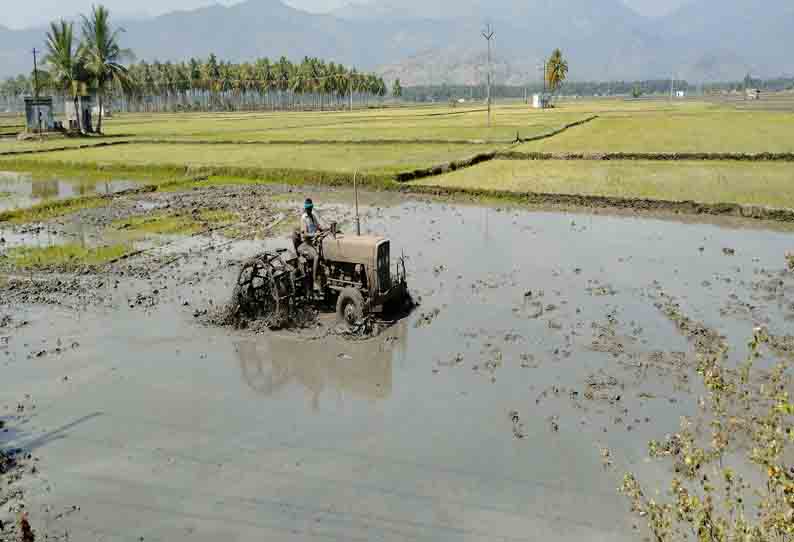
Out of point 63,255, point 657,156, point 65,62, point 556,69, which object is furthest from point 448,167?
point 556,69

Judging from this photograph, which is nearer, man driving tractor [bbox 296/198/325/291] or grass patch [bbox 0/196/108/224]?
man driving tractor [bbox 296/198/325/291]

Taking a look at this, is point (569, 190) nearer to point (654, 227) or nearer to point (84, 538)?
point (654, 227)

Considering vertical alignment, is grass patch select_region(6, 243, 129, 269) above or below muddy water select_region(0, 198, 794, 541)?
above

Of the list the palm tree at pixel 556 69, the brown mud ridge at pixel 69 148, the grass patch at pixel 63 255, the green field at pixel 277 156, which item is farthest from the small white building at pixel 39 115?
the palm tree at pixel 556 69

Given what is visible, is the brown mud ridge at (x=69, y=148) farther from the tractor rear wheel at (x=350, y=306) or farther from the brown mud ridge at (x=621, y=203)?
the tractor rear wheel at (x=350, y=306)

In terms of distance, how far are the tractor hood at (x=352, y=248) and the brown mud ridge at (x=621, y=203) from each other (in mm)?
13755

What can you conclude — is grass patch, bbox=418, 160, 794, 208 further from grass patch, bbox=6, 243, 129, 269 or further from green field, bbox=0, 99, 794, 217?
grass patch, bbox=6, 243, 129, 269

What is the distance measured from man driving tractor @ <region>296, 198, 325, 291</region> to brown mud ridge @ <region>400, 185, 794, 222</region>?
1371cm

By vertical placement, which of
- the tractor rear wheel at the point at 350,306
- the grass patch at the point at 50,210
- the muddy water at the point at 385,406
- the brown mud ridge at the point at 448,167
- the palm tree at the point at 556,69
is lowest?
the muddy water at the point at 385,406

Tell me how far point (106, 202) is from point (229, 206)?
513cm

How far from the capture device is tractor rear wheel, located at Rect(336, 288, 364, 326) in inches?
448

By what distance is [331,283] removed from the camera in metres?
12.1

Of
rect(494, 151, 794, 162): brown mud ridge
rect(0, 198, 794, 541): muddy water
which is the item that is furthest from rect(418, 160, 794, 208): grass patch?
rect(0, 198, 794, 541): muddy water

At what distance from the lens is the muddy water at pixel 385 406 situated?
670 cm
